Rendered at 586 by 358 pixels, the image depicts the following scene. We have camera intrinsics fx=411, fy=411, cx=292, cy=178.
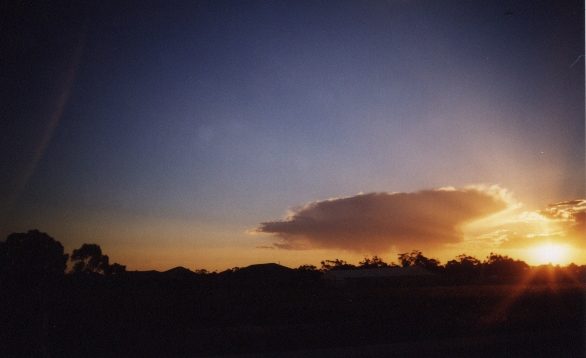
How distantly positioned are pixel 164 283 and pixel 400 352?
32.1 meters

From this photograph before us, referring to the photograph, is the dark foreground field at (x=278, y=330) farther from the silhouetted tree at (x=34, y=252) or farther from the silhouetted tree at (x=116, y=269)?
the silhouetted tree at (x=116, y=269)

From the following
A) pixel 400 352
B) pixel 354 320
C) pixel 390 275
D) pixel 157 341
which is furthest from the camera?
pixel 390 275

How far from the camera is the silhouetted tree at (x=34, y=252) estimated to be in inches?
1732

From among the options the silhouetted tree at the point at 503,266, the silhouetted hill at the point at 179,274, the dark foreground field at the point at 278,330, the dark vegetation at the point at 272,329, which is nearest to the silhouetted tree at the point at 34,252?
the silhouetted hill at the point at 179,274

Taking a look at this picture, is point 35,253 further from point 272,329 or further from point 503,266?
point 503,266

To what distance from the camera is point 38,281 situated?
32.6 meters

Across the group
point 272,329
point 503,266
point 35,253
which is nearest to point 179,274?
point 35,253

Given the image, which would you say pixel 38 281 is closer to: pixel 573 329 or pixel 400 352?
pixel 400 352

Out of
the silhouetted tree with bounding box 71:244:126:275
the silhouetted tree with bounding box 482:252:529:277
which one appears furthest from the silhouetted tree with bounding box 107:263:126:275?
the silhouetted tree with bounding box 482:252:529:277

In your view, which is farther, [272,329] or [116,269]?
[116,269]

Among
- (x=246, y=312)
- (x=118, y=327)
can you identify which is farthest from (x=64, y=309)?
(x=246, y=312)

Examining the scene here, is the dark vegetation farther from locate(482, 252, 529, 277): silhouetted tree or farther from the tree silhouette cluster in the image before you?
locate(482, 252, 529, 277): silhouetted tree

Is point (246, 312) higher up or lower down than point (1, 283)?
lower down

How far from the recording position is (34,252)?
46.8m
